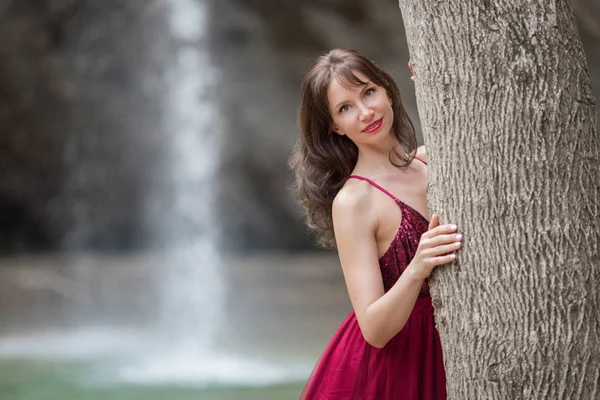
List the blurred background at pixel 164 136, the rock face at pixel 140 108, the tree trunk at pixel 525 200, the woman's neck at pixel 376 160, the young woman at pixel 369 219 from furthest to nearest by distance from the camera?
the rock face at pixel 140 108
the blurred background at pixel 164 136
the woman's neck at pixel 376 160
the young woman at pixel 369 219
the tree trunk at pixel 525 200

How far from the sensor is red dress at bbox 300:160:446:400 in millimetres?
2264

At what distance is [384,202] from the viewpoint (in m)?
2.26

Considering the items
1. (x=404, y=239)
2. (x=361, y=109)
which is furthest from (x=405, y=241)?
(x=361, y=109)

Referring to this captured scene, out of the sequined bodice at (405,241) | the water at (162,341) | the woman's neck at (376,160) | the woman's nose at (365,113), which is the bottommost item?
the sequined bodice at (405,241)

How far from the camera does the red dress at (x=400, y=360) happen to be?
2.26 m

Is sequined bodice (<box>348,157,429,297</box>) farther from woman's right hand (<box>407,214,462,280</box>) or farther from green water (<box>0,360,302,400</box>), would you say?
green water (<box>0,360,302,400</box>)

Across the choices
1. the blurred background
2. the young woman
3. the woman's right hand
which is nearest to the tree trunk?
the woman's right hand

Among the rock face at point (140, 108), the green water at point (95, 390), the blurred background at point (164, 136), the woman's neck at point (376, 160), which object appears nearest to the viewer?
the woman's neck at point (376, 160)

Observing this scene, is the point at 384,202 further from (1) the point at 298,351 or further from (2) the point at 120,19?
(2) the point at 120,19

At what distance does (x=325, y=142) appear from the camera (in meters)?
2.46

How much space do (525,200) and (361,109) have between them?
59 cm

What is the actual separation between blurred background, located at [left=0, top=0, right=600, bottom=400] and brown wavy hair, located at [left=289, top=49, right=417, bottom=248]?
9.49 metres

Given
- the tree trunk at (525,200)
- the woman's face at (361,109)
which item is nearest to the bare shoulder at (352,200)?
the woman's face at (361,109)

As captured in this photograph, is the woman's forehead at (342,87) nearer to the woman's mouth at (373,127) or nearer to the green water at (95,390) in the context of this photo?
the woman's mouth at (373,127)
